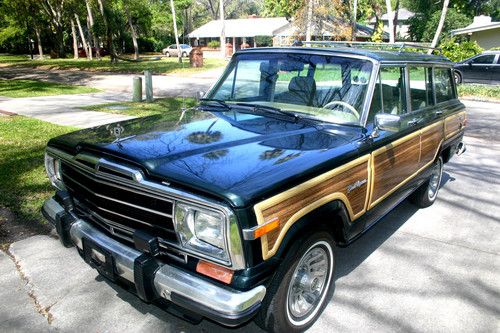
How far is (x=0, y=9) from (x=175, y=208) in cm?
4336

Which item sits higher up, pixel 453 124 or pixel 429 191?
pixel 453 124

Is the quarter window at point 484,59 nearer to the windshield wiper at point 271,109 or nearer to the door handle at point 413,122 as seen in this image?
the door handle at point 413,122

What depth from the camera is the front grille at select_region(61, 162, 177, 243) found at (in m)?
2.44

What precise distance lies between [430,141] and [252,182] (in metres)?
3.00

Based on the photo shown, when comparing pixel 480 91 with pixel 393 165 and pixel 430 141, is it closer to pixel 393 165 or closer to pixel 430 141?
pixel 430 141

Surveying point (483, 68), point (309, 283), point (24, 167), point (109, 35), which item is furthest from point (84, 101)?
point (109, 35)

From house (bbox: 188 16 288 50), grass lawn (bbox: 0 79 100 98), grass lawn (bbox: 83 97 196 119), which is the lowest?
A: grass lawn (bbox: 83 97 196 119)

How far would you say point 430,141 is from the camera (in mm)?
4559

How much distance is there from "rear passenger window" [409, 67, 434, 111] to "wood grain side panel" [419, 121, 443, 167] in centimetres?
27

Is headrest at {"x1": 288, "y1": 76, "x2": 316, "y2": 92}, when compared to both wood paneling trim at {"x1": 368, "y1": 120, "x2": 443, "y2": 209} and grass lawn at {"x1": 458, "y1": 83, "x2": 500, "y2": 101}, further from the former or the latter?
grass lawn at {"x1": 458, "y1": 83, "x2": 500, "y2": 101}

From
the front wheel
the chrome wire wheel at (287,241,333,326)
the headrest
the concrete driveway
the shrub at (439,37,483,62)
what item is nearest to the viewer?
the front wheel

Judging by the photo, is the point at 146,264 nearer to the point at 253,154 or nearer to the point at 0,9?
the point at 253,154

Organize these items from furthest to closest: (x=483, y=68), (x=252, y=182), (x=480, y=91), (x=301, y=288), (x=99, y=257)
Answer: (x=483, y=68)
(x=480, y=91)
(x=301, y=288)
(x=99, y=257)
(x=252, y=182)

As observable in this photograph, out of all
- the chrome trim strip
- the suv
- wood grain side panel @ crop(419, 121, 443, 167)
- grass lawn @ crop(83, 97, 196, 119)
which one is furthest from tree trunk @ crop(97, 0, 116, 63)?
the chrome trim strip
